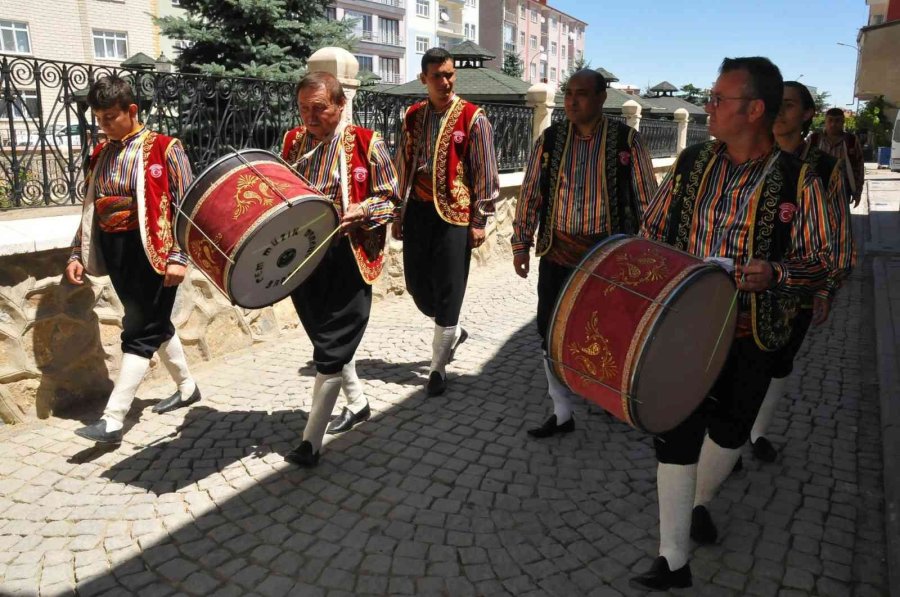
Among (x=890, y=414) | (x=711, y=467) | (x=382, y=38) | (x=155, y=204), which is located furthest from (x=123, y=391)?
(x=382, y=38)

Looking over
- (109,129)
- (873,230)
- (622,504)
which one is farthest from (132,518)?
(873,230)

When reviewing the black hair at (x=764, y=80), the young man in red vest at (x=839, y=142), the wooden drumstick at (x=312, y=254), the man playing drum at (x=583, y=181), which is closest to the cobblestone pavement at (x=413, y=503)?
the man playing drum at (x=583, y=181)

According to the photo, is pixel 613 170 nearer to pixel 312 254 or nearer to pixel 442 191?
pixel 442 191

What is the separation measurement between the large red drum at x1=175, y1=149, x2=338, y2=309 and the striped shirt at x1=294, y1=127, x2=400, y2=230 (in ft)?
0.97

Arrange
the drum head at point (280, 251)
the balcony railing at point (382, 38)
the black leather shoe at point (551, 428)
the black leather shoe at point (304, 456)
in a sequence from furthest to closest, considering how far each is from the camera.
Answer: the balcony railing at point (382, 38)
the black leather shoe at point (551, 428)
the black leather shoe at point (304, 456)
the drum head at point (280, 251)

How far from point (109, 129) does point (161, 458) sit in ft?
5.90

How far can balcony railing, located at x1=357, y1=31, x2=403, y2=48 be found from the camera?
45625 mm

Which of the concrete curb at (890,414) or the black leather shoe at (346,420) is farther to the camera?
the black leather shoe at (346,420)

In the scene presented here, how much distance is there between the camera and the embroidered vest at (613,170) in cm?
361

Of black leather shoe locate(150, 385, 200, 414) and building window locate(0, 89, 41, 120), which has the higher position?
building window locate(0, 89, 41, 120)

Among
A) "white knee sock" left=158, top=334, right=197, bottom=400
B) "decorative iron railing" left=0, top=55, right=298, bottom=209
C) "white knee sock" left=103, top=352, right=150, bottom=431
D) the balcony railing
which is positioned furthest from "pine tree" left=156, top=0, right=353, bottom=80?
the balcony railing

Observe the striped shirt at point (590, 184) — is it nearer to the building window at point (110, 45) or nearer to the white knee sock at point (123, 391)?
the white knee sock at point (123, 391)

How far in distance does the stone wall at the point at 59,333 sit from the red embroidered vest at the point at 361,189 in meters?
1.84

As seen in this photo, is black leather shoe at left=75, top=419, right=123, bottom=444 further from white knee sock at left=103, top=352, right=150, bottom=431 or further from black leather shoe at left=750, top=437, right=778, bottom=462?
black leather shoe at left=750, top=437, right=778, bottom=462
